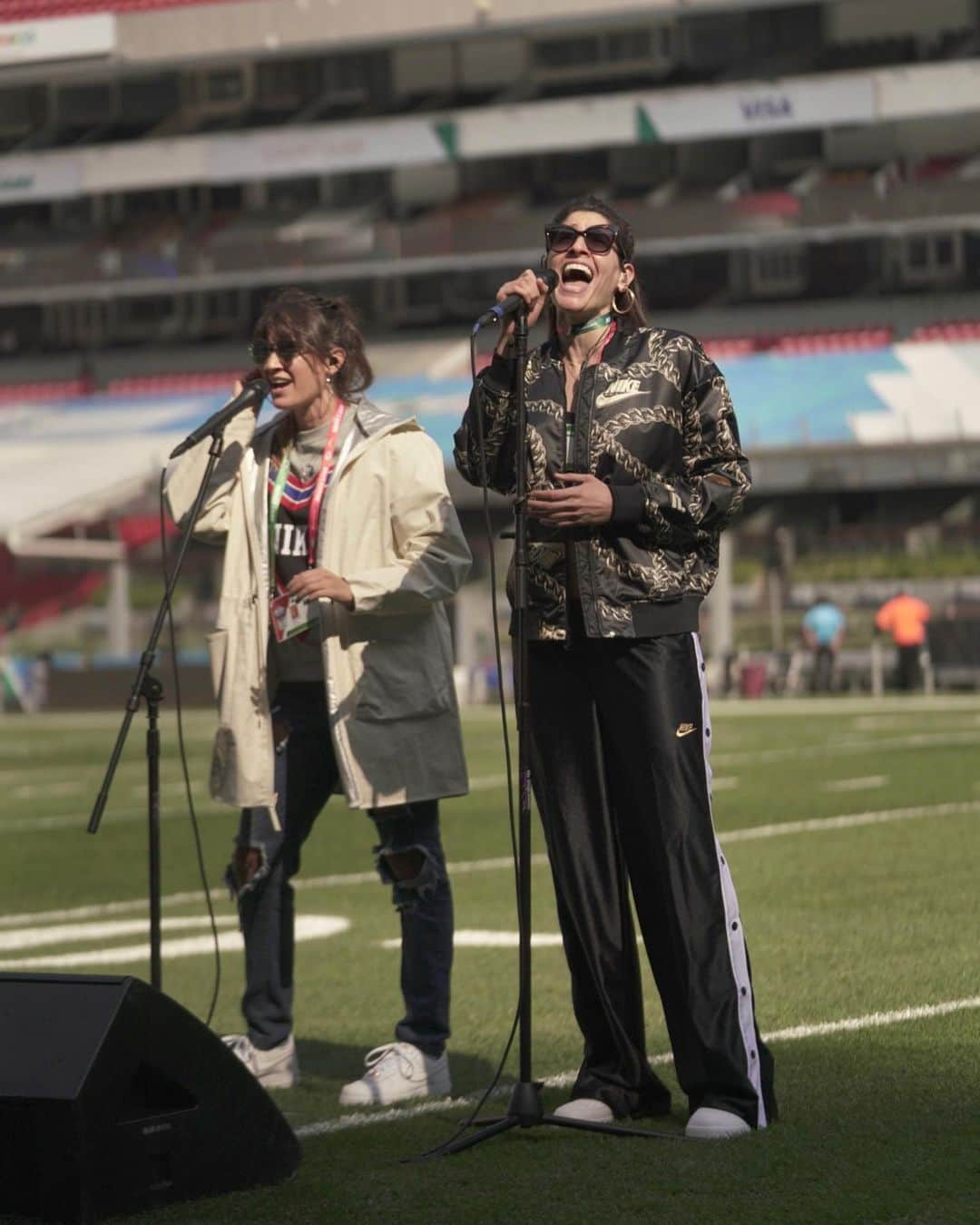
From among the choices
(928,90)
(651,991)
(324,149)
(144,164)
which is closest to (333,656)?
(651,991)

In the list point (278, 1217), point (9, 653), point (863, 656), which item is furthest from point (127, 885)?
point (9, 653)

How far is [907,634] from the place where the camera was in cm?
3569

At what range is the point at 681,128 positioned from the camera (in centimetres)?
5006

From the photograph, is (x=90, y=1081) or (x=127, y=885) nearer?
(x=90, y=1081)

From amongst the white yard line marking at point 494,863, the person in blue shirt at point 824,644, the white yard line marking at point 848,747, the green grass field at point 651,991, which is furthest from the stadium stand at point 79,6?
the white yard line marking at point 494,863

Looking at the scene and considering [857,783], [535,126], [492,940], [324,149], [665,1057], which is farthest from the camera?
[324,149]

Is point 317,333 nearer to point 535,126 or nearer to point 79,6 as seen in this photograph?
point 535,126

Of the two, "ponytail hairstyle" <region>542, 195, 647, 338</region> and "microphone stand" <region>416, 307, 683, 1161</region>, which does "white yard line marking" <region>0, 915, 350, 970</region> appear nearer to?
"microphone stand" <region>416, 307, 683, 1161</region>

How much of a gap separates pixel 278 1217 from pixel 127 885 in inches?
337

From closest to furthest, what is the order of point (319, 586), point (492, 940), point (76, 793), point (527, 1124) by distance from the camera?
point (527, 1124), point (319, 586), point (492, 940), point (76, 793)

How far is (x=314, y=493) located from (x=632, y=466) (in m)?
1.24

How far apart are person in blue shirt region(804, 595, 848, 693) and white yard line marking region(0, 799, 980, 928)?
2245cm

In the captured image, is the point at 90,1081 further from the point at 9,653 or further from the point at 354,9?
the point at 354,9

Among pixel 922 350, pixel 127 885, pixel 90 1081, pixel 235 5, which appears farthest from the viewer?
pixel 235 5
